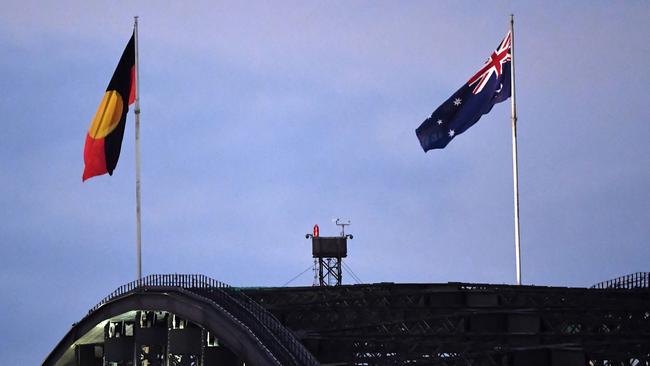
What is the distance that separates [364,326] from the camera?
172ft

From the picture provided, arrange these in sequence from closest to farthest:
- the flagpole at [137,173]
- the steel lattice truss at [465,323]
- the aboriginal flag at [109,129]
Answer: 1. the steel lattice truss at [465,323]
2. the flagpole at [137,173]
3. the aboriginal flag at [109,129]

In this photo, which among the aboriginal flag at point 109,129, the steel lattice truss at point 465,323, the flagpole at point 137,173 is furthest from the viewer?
the aboriginal flag at point 109,129

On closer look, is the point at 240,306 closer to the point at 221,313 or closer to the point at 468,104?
the point at 221,313

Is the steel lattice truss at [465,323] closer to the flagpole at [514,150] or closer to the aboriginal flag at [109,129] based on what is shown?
the flagpole at [514,150]

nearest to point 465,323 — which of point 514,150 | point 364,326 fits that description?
point 364,326

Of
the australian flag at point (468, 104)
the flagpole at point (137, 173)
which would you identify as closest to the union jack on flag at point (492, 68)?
the australian flag at point (468, 104)

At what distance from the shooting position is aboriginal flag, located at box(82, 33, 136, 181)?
64875 millimetres

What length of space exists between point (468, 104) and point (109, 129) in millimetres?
17488

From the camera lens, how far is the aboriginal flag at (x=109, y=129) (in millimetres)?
64875

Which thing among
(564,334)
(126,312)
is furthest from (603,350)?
(126,312)

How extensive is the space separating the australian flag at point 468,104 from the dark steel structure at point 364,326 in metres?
7.46

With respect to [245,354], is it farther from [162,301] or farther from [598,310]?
[598,310]

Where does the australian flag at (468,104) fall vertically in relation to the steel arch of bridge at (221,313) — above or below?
above

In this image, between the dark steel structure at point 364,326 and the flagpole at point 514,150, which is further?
the flagpole at point 514,150
